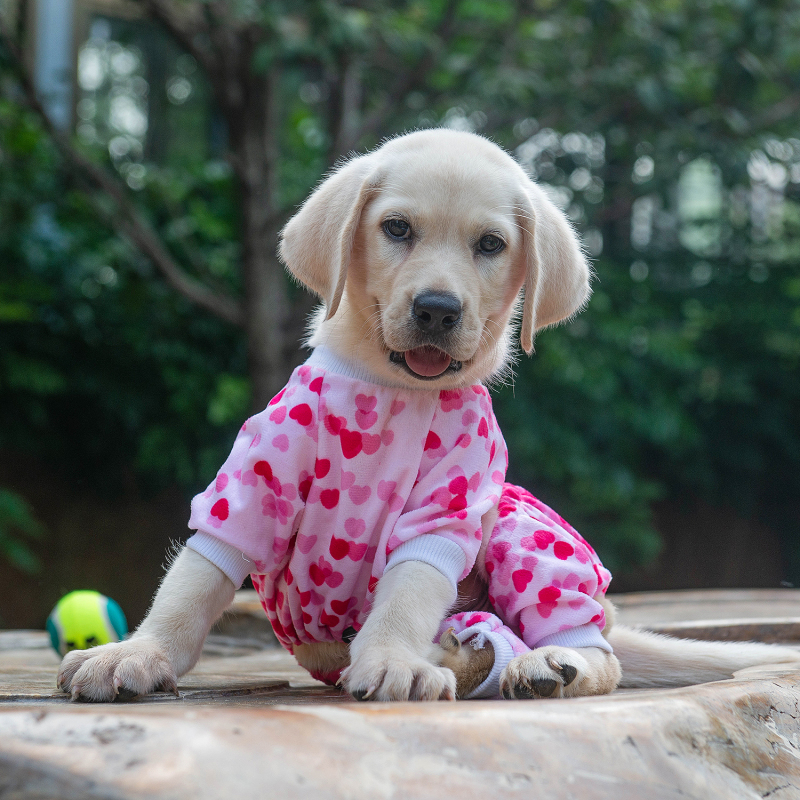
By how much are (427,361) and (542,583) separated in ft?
1.96

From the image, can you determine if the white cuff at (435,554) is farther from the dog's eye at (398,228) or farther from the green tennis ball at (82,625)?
the green tennis ball at (82,625)

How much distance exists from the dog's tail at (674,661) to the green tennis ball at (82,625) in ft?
6.54

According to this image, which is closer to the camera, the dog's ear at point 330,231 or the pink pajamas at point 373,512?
the pink pajamas at point 373,512

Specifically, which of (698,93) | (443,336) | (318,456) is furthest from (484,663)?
(698,93)

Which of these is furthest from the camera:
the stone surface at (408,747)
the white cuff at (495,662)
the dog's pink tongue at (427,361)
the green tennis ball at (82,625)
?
the green tennis ball at (82,625)

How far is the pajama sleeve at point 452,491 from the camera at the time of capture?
7.18 ft

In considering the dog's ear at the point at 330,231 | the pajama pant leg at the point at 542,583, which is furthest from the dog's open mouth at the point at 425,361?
the pajama pant leg at the point at 542,583

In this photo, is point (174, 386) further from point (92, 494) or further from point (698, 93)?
point (698, 93)

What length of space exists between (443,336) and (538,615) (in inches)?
27.2

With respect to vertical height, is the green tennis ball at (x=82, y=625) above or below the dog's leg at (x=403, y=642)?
below

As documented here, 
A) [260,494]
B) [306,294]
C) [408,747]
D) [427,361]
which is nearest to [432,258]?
[427,361]

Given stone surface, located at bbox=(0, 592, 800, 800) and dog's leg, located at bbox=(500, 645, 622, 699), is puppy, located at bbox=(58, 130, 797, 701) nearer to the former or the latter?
dog's leg, located at bbox=(500, 645, 622, 699)

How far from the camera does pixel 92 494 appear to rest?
23.5ft

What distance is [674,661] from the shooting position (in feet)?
8.43
